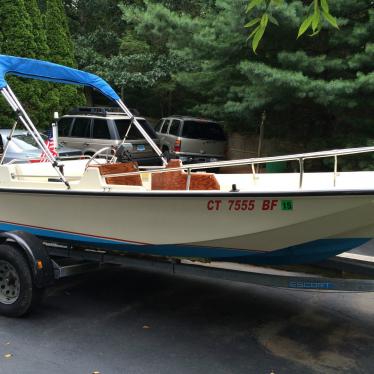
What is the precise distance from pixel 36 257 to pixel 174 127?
11.2 metres

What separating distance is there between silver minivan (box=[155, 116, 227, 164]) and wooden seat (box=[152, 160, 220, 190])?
9.67 meters

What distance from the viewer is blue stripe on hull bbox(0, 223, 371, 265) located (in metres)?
4.25

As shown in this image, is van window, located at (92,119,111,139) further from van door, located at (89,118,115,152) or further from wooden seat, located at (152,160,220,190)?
wooden seat, located at (152,160,220,190)

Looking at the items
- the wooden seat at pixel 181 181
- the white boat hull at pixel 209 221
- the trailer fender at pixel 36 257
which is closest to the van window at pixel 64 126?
the white boat hull at pixel 209 221

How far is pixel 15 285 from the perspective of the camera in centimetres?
501

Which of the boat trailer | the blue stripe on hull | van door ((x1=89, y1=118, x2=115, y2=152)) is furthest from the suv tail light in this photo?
the blue stripe on hull

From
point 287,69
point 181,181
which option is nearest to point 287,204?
point 181,181

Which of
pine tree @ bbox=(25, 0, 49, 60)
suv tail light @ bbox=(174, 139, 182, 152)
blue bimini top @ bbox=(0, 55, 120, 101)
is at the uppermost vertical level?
pine tree @ bbox=(25, 0, 49, 60)

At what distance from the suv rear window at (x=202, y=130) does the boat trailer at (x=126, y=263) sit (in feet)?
34.0

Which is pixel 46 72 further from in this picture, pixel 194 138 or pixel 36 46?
pixel 36 46

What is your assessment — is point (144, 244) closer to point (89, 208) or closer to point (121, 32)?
point (89, 208)

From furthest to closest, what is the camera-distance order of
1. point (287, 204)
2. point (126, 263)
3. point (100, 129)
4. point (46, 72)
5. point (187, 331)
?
1. point (100, 129)
2. point (46, 72)
3. point (126, 263)
4. point (187, 331)
5. point (287, 204)

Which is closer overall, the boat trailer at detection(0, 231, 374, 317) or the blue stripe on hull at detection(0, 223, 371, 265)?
the blue stripe on hull at detection(0, 223, 371, 265)

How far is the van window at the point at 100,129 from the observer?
43.5ft
